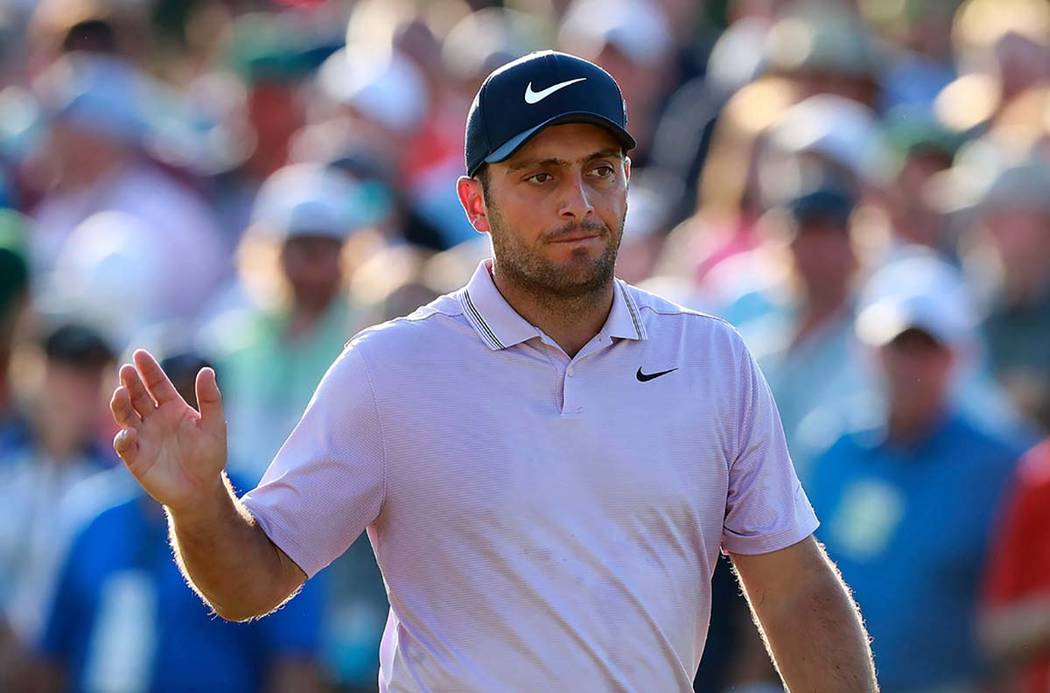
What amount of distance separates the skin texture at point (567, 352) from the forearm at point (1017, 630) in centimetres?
278

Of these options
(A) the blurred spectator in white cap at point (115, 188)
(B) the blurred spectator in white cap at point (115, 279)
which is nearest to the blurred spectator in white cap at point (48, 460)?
(B) the blurred spectator in white cap at point (115, 279)

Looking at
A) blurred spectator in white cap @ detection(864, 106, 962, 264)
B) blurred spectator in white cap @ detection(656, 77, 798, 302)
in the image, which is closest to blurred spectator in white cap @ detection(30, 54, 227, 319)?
blurred spectator in white cap @ detection(656, 77, 798, 302)

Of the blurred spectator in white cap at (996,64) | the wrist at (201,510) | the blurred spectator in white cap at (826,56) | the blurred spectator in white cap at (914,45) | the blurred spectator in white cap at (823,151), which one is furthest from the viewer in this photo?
the blurred spectator in white cap at (914,45)

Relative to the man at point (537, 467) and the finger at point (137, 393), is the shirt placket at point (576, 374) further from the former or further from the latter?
the finger at point (137, 393)

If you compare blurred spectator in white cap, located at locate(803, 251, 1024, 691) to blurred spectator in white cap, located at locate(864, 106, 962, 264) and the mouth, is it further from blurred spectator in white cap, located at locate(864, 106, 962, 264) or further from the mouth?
the mouth

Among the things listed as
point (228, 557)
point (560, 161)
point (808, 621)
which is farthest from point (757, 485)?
point (228, 557)

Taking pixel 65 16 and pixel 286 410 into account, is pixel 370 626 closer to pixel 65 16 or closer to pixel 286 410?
pixel 286 410

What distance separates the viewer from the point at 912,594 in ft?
22.7

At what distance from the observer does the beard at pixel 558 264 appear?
4.16 m

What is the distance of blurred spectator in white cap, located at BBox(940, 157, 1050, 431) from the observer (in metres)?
7.75

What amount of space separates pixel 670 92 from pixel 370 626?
4.02 metres

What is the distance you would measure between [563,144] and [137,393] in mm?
967

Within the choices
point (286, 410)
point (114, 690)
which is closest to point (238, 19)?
point (286, 410)

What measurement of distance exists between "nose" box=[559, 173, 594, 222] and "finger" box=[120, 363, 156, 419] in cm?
88
